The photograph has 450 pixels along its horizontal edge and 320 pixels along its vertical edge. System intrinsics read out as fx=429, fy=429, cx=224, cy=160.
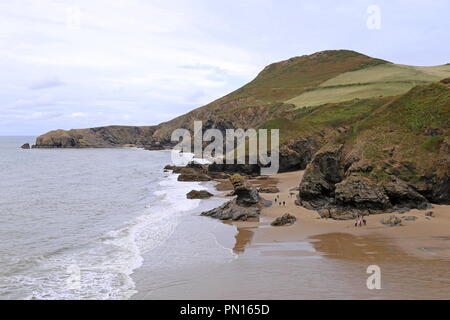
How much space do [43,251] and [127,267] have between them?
22.9 feet

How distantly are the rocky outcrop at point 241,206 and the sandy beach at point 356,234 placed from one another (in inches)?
38.8

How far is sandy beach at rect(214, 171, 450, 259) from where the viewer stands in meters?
22.4

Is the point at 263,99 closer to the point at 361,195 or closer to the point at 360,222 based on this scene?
the point at 361,195

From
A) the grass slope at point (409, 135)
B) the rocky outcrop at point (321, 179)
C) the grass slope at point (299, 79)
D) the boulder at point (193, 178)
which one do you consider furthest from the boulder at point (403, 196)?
the grass slope at point (299, 79)

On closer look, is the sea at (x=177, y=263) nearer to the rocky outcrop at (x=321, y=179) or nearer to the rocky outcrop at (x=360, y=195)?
the rocky outcrop at (x=360, y=195)

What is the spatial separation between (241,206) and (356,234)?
36.8 ft

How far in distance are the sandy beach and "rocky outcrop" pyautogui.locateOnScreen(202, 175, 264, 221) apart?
3.23ft

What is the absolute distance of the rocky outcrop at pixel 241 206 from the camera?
1331 inches

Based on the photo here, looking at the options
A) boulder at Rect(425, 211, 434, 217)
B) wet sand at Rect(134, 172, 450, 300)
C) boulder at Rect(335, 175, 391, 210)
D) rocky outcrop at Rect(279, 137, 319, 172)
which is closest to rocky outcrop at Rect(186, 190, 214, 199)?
wet sand at Rect(134, 172, 450, 300)

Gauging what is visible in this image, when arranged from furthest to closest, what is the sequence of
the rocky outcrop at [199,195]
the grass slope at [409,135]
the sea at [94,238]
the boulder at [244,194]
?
the rocky outcrop at [199,195], the boulder at [244,194], the grass slope at [409,135], the sea at [94,238]

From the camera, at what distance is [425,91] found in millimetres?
42625

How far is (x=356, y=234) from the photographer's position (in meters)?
26.3

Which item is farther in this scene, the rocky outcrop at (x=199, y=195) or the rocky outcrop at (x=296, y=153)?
the rocky outcrop at (x=296, y=153)
